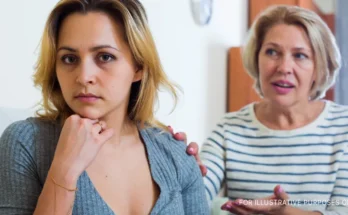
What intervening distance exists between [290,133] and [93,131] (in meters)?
0.81

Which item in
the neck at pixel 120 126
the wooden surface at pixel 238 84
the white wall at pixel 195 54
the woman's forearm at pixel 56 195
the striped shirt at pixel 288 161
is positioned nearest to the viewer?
the woman's forearm at pixel 56 195

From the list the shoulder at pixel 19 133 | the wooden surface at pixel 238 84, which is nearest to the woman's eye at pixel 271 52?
the shoulder at pixel 19 133

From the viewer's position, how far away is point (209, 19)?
2383 millimetres

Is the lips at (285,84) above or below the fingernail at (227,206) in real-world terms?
above

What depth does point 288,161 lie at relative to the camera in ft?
4.79

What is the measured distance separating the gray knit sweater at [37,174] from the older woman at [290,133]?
408 mm

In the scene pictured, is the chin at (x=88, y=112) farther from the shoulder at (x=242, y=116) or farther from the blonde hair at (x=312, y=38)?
the blonde hair at (x=312, y=38)

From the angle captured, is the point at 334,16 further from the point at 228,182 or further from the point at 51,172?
the point at 51,172

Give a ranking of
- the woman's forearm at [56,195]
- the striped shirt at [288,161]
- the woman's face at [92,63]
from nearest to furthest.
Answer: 1. the woman's forearm at [56,195]
2. the woman's face at [92,63]
3. the striped shirt at [288,161]

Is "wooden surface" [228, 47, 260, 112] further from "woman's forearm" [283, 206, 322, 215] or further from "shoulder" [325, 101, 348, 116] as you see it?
"woman's forearm" [283, 206, 322, 215]

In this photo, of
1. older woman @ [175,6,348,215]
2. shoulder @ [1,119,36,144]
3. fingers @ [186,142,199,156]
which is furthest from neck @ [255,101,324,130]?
shoulder @ [1,119,36,144]

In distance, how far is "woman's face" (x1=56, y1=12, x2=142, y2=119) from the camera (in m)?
0.89

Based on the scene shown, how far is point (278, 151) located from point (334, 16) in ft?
4.79

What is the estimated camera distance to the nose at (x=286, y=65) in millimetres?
1458
